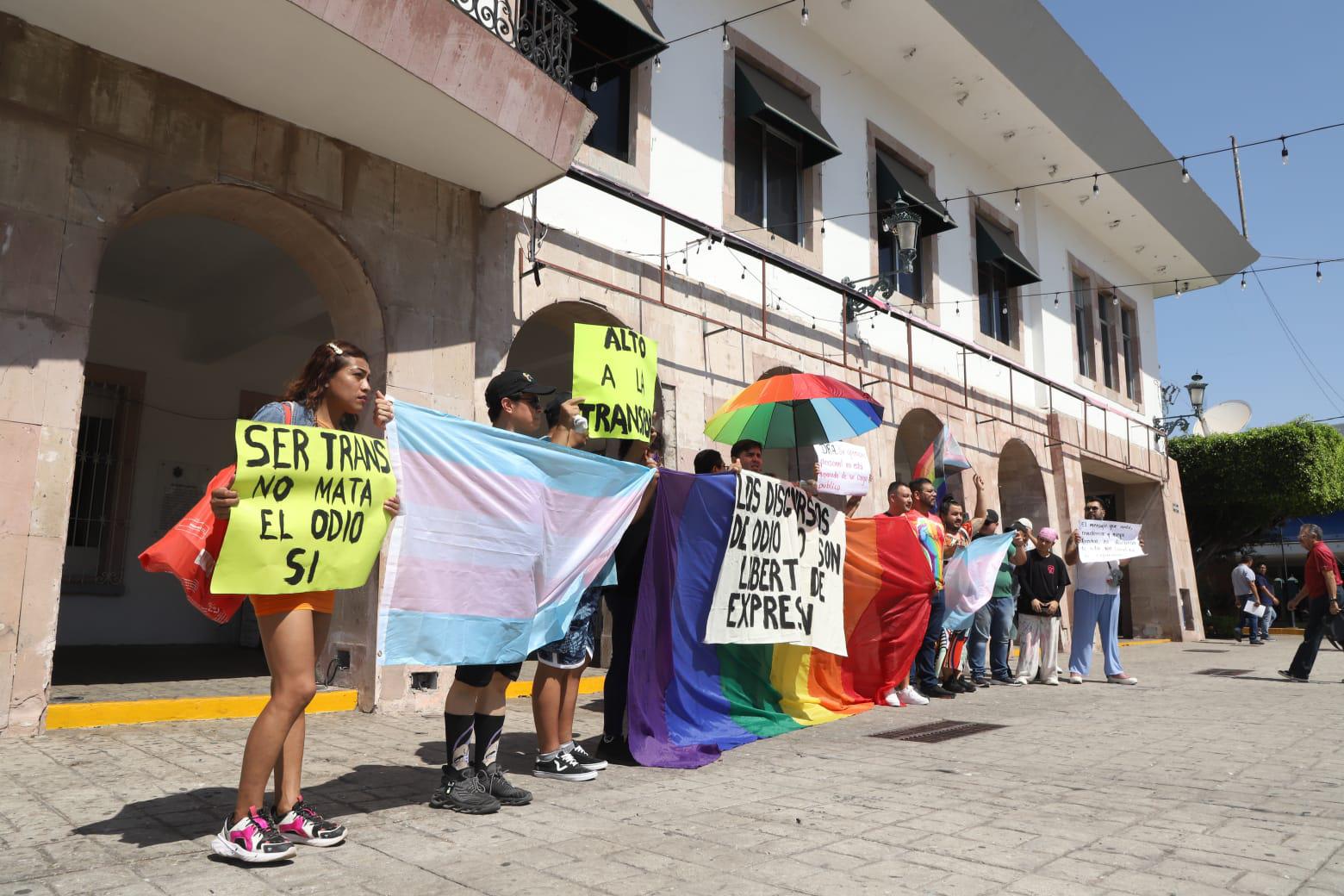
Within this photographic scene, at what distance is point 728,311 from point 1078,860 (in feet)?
29.8

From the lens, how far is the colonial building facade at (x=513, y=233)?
6367 mm

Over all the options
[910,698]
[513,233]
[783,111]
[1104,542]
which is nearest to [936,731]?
Answer: [910,698]

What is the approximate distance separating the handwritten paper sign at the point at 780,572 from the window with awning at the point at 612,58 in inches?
200

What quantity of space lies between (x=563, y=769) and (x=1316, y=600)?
10.3 metres

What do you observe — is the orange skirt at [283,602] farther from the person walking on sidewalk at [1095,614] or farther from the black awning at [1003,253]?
the black awning at [1003,253]

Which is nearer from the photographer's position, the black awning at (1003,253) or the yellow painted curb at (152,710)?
the yellow painted curb at (152,710)

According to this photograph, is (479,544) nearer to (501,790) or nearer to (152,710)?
(501,790)

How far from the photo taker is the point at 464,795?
420cm

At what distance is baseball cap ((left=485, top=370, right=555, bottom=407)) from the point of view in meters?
4.86

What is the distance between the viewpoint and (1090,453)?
19859 millimetres

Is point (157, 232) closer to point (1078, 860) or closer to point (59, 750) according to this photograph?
point (59, 750)

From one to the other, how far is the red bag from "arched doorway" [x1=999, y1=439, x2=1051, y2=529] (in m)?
16.5

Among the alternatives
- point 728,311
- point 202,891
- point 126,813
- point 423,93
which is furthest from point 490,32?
point 202,891

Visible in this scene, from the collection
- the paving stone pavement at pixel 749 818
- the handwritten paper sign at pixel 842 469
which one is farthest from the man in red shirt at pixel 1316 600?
the handwritten paper sign at pixel 842 469
